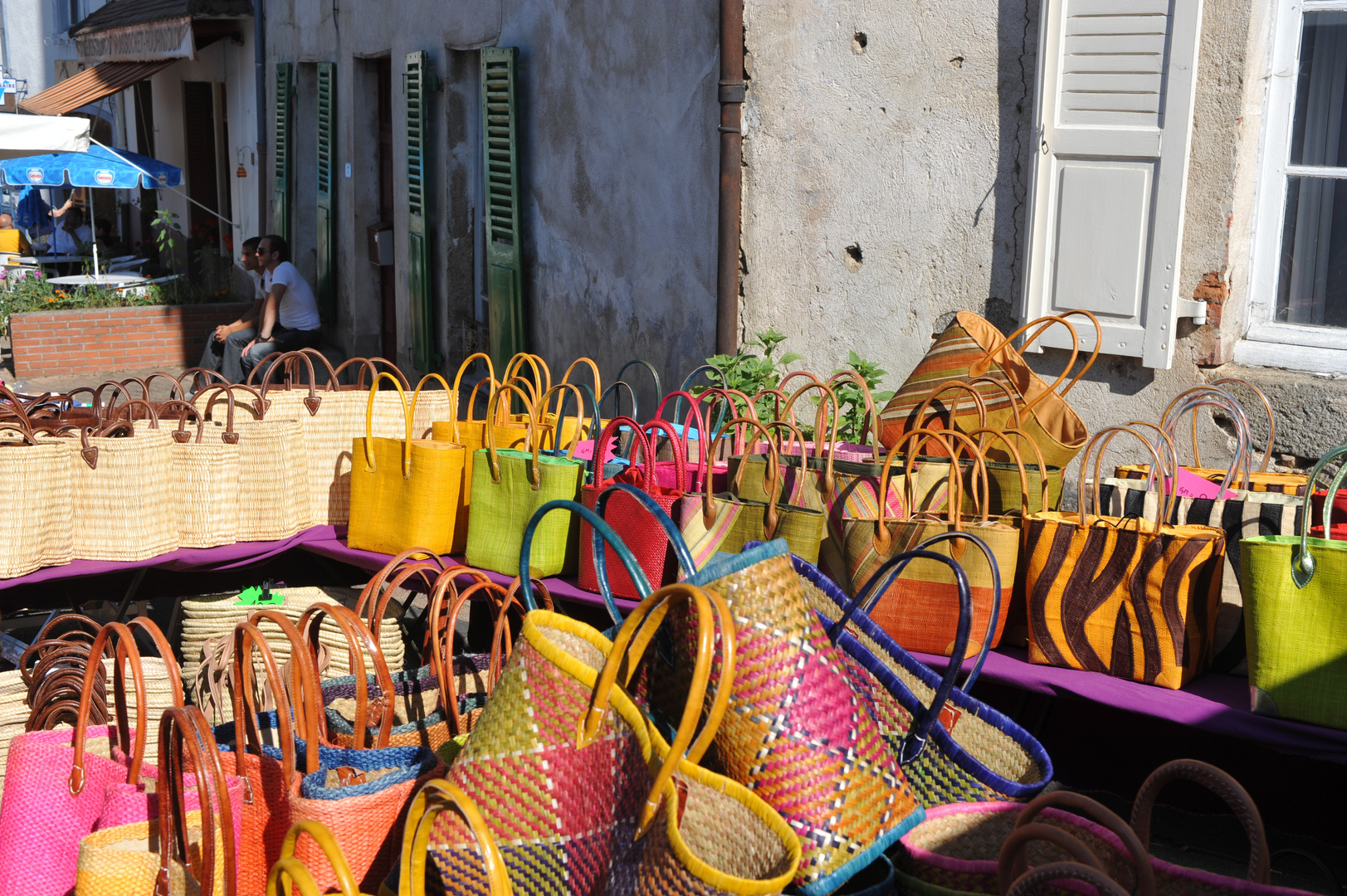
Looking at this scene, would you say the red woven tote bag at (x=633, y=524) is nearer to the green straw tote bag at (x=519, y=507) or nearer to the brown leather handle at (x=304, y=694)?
the green straw tote bag at (x=519, y=507)

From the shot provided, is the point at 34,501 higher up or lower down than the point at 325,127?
lower down

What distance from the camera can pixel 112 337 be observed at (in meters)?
10.3

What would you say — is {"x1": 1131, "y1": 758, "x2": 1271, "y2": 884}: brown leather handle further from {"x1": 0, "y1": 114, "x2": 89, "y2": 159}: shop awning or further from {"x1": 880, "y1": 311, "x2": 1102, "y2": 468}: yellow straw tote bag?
{"x1": 0, "y1": 114, "x2": 89, "y2": 159}: shop awning

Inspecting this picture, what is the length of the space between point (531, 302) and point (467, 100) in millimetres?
1767

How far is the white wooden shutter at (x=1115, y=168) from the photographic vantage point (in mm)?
3812

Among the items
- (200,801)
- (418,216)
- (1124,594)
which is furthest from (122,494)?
(418,216)

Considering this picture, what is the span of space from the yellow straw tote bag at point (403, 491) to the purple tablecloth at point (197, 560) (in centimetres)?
30

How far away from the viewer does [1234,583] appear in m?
2.49

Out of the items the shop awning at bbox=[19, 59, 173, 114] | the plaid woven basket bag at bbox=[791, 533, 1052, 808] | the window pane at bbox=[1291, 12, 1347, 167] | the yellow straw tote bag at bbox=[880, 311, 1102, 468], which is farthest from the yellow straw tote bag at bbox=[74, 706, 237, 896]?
the shop awning at bbox=[19, 59, 173, 114]

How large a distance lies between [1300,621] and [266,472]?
9.45ft

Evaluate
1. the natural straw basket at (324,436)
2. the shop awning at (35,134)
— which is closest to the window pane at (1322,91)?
the natural straw basket at (324,436)

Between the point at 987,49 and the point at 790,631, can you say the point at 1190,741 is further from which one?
the point at 987,49

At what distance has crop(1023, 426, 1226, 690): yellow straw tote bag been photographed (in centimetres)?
234

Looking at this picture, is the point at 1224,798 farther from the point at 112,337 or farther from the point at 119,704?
the point at 112,337
